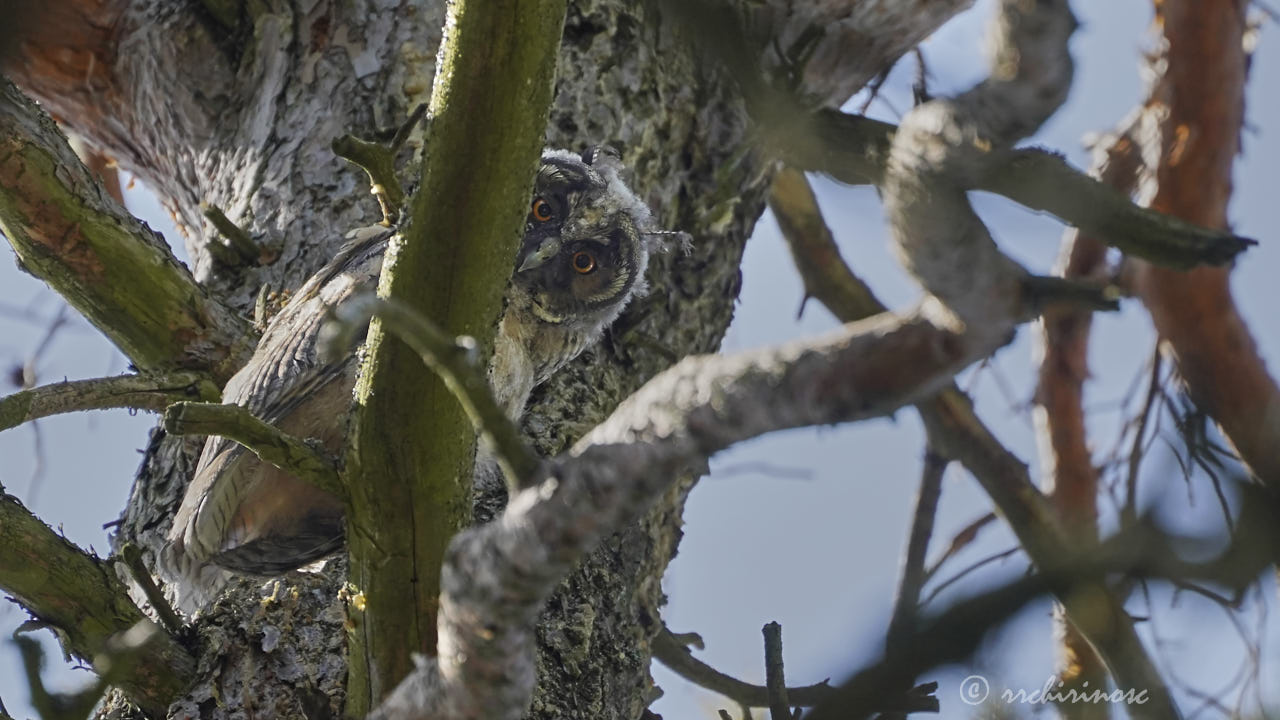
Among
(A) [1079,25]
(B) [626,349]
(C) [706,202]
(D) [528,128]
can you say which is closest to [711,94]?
(C) [706,202]

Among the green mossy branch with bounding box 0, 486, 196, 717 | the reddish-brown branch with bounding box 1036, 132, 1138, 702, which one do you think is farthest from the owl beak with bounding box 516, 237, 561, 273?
the reddish-brown branch with bounding box 1036, 132, 1138, 702

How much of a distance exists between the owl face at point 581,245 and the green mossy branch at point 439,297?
152 centimetres

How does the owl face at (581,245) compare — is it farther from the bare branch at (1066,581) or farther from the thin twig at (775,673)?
the bare branch at (1066,581)

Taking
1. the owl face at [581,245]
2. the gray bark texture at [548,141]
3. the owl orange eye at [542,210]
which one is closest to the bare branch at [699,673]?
the gray bark texture at [548,141]

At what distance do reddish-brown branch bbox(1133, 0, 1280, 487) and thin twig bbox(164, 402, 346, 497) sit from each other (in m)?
2.99

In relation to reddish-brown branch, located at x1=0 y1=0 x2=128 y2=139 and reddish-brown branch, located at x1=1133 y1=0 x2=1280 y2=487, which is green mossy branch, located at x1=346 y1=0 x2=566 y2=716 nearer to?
reddish-brown branch, located at x1=0 y1=0 x2=128 y2=139

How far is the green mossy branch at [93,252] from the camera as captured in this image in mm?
2299

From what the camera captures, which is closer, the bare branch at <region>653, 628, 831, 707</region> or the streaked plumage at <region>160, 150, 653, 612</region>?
the streaked plumage at <region>160, 150, 653, 612</region>

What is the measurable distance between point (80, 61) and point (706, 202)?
1908mm

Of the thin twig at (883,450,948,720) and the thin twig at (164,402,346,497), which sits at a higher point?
the thin twig at (883,450,948,720)

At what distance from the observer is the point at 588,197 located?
3311 millimetres

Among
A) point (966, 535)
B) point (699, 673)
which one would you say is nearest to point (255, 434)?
point (699, 673)

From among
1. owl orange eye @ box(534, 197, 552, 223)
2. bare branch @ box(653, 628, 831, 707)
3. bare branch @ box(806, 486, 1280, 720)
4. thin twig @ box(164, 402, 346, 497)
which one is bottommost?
bare branch @ box(806, 486, 1280, 720)

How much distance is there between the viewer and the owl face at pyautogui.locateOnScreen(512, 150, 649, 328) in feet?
10.6
